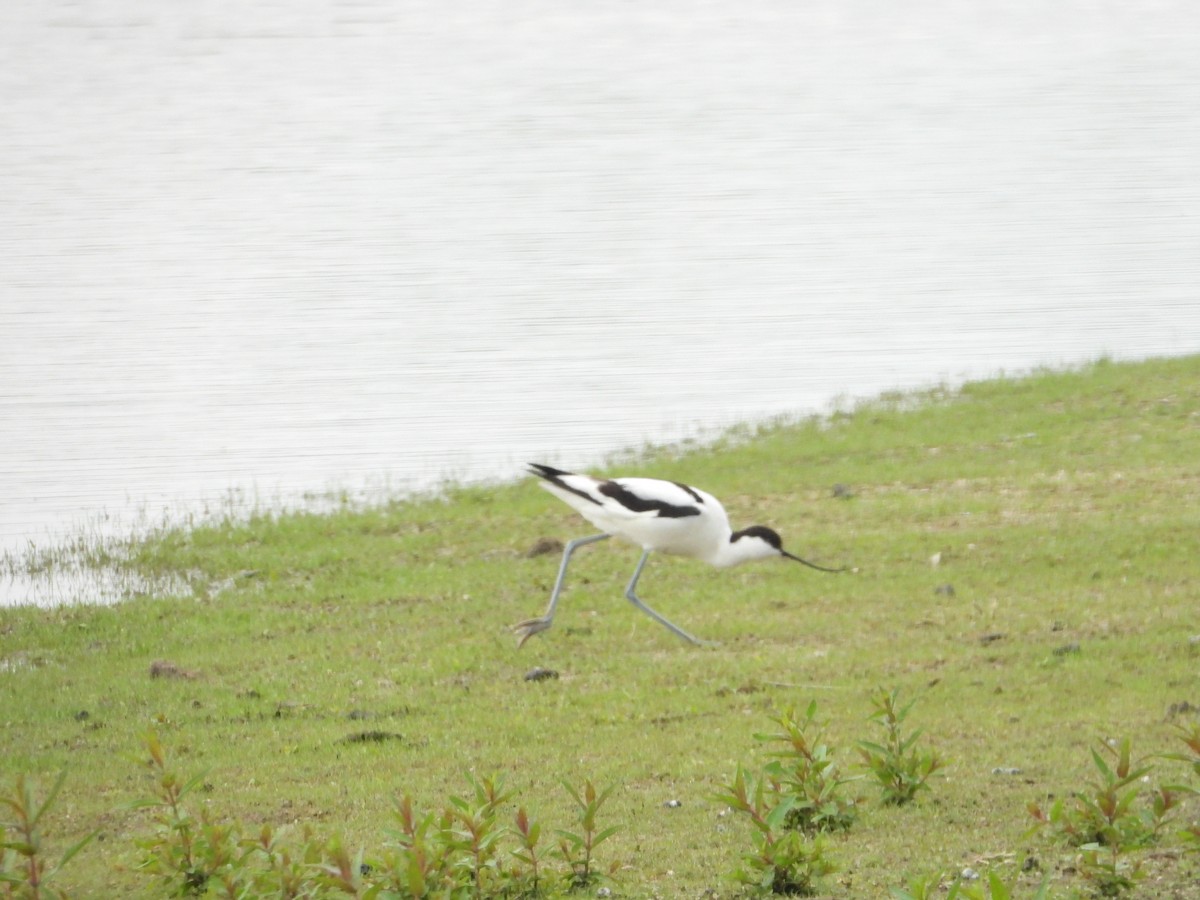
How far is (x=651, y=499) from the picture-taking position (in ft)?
29.8

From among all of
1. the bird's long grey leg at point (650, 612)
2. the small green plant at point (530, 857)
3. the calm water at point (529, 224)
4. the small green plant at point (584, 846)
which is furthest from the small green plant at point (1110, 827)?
the calm water at point (529, 224)

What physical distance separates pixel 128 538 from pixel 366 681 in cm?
451

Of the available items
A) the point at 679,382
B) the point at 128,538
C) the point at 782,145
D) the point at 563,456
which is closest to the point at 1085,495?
the point at 563,456

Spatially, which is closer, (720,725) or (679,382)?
(720,725)

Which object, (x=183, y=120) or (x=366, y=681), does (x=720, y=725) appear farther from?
(x=183, y=120)

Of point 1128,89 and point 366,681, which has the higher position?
point 1128,89

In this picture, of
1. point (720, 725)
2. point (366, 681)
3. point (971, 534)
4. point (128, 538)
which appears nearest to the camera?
point (720, 725)

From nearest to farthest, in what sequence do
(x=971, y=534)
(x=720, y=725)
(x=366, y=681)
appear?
1. (x=720, y=725)
2. (x=366, y=681)
3. (x=971, y=534)

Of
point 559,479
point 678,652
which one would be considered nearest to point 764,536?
point 678,652

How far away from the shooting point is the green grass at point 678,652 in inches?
248

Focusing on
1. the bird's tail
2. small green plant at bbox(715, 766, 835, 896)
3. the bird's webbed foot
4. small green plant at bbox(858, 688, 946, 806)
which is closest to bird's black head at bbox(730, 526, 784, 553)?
the bird's tail

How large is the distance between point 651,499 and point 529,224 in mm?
13696

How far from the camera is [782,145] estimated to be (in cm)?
2570

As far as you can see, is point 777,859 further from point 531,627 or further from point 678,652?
point 531,627
